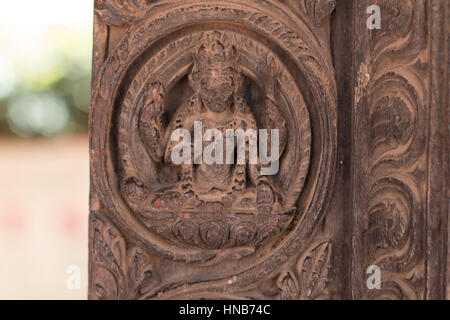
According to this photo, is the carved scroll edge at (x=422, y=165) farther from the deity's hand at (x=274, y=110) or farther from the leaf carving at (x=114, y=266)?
the leaf carving at (x=114, y=266)

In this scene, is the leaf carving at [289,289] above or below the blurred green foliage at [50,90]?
below

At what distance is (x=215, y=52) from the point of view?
2186 mm

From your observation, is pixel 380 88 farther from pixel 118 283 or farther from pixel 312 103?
pixel 118 283

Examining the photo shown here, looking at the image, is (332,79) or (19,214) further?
(19,214)

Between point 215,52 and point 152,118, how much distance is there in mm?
358

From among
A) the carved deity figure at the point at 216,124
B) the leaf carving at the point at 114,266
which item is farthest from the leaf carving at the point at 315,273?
the leaf carving at the point at 114,266

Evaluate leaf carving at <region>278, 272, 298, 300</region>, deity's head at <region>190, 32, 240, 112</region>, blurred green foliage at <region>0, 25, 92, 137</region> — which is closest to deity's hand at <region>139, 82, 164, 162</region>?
deity's head at <region>190, 32, 240, 112</region>

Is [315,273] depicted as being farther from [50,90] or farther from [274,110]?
[50,90]

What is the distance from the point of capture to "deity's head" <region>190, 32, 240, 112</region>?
86.0 inches

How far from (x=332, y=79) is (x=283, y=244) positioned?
2.22ft

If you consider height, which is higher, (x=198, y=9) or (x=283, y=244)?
(x=198, y=9)

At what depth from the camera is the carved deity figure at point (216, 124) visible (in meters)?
2.19
